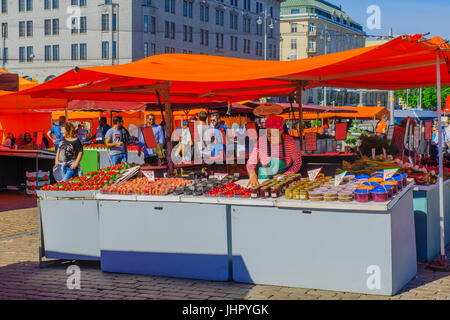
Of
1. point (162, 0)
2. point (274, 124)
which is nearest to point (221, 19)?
point (162, 0)

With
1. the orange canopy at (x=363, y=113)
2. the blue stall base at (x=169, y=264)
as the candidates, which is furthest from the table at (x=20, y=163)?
the orange canopy at (x=363, y=113)

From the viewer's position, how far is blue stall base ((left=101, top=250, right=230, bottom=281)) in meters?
6.10

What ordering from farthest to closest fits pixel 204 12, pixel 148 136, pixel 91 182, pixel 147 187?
pixel 204 12, pixel 148 136, pixel 91 182, pixel 147 187

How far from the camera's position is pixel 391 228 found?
5379 mm

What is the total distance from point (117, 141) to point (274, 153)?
5846 millimetres

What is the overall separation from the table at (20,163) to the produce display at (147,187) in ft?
27.0

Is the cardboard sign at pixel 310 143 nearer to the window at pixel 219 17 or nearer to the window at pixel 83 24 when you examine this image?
the window at pixel 83 24

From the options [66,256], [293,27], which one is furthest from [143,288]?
[293,27]

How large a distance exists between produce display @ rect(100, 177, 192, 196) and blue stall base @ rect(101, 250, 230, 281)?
→ 662 mm

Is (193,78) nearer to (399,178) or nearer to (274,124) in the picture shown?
(274,124)

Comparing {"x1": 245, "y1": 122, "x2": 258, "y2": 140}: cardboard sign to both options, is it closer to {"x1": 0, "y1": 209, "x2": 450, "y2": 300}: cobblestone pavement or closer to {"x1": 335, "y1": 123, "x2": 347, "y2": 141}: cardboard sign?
{"x1": 0, "y1": 209, "x2": 450, "y2": 300}: cobblestone pavement

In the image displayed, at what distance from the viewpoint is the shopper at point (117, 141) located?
12.5m

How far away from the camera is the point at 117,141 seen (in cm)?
1256

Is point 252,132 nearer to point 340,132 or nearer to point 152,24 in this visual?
point 340,132
